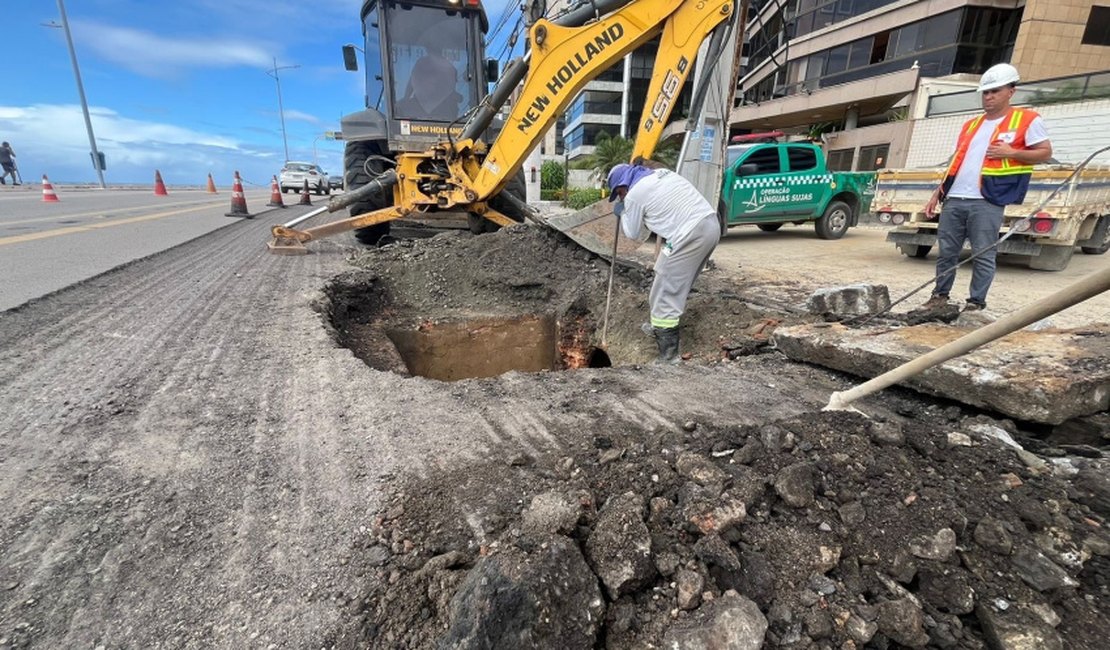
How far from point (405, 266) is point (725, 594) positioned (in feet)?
16.8

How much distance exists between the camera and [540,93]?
17.1 ft

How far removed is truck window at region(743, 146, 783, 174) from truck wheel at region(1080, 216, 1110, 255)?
4534 mm

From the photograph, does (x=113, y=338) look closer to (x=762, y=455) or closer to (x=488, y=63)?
(x=762, y=455)

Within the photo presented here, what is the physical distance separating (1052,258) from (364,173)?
31.0 ft

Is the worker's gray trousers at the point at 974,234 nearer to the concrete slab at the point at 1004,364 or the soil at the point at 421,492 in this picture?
the concrete slab at the point at 1004,364

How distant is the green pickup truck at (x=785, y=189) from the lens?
928cm

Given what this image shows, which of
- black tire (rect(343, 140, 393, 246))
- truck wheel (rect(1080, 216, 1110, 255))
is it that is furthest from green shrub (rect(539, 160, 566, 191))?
truck wheel (rect(1080, 216, 1110, 255))

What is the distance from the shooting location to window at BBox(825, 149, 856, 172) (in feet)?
69.8

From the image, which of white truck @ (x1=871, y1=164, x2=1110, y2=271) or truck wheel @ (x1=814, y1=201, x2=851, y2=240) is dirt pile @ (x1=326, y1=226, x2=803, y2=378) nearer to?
white truck @ (x1=871, y1=164, x2=1110, y2=271)

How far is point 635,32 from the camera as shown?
4773 mm

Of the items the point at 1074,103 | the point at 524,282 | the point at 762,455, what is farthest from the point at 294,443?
the point at 1074,103

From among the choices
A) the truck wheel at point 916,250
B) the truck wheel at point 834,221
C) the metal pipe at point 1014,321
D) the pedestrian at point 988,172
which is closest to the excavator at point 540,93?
the pedestrian at point 988,172

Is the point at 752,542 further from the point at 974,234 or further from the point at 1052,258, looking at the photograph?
the point at 1052,258

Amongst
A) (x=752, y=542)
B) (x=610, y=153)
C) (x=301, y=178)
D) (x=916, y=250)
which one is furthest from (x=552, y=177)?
(x=752, y=542)
